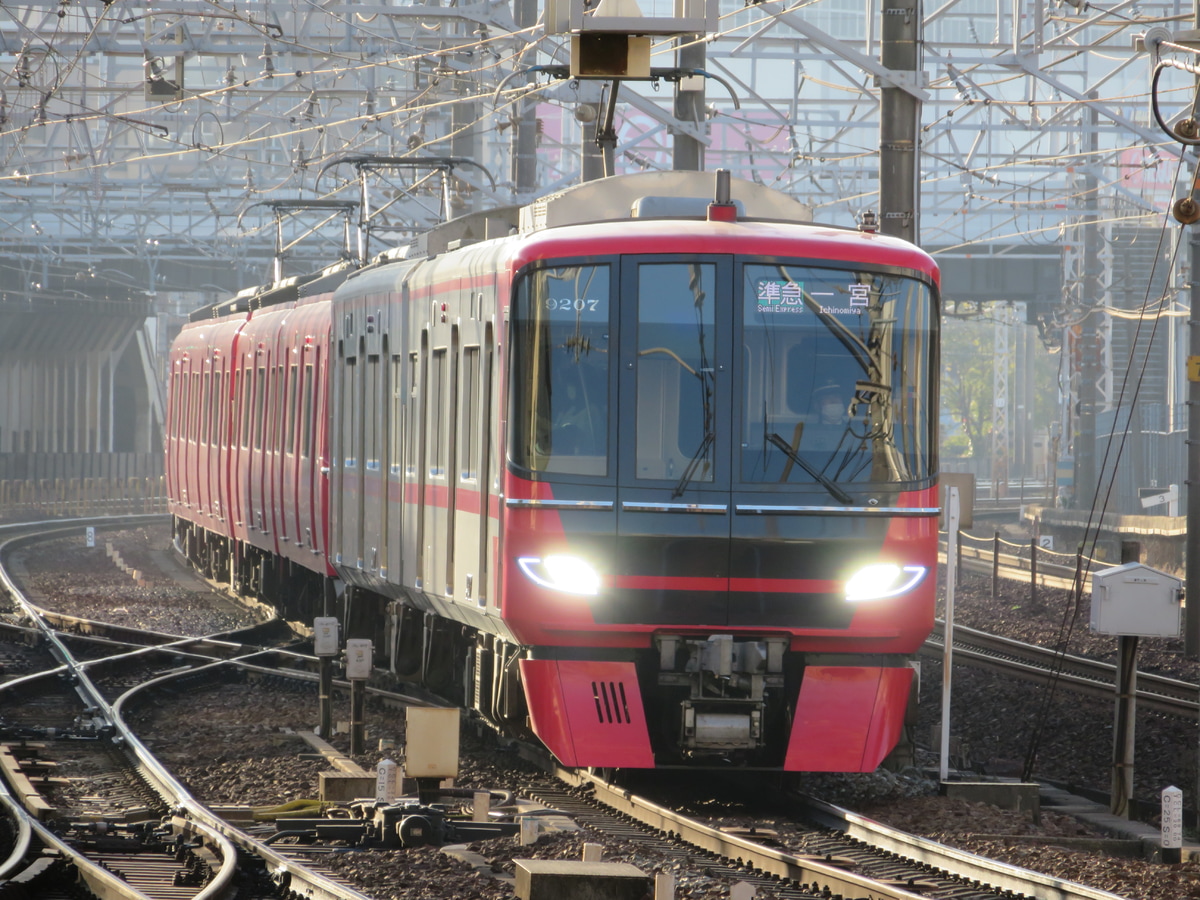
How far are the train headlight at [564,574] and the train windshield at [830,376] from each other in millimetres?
888

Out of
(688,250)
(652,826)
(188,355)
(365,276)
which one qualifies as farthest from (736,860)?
(188,355)

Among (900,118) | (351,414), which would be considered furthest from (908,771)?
(351,414)

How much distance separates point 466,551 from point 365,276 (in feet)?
13.7

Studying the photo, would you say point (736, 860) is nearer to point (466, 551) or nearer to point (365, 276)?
point (466, 551)

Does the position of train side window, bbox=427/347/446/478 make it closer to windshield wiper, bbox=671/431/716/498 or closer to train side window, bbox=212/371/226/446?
windshield wiper, bbox=671/431/716/498

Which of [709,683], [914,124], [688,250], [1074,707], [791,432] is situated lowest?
[1074,707]

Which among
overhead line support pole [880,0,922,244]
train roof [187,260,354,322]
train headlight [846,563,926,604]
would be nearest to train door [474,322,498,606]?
train headlight [846,563,926,604]

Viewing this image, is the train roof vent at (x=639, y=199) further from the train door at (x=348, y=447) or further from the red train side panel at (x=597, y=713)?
Result: the train door at (x=348, y=447)

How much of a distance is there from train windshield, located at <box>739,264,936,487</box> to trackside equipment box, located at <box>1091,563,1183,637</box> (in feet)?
4.38

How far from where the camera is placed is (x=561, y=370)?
30.5ft

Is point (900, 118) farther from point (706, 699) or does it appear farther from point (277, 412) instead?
point (277, 412)

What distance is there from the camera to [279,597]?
19797 millimetres

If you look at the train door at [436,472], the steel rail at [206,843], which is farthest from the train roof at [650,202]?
the steel rail at [206,843]

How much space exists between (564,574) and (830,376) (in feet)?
5.21
